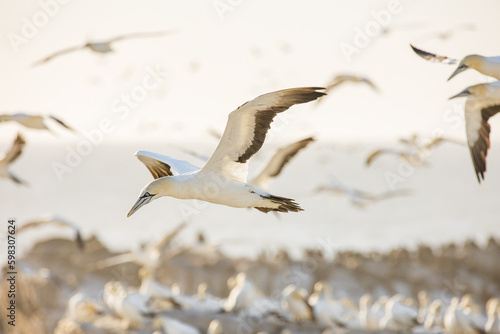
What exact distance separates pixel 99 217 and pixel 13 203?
8091mm

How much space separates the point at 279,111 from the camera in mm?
5973

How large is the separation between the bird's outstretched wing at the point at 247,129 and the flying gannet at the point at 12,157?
398 cm

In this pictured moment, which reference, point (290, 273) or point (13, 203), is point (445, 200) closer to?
point (13, 203)

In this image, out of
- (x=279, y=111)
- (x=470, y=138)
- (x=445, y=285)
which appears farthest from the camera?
(x=445, y=285)

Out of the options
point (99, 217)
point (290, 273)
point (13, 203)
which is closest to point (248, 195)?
point (290, 273)

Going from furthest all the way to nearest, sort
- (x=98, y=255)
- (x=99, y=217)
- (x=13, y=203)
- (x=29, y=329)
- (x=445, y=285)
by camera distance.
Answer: (x=13, y=203), (x=99, y=217), (x=98, y=255), (x=445, y=285), (x=29, y=329)

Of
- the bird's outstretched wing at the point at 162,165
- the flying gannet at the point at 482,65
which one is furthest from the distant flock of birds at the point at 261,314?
the flying gannet at the point at 482,65

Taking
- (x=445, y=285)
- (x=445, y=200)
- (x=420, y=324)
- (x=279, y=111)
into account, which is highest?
(x=279, y=111)

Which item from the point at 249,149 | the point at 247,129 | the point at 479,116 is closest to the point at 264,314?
the point at 479,116

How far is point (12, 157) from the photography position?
31.3ft

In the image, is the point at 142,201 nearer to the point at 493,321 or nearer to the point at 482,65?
the point at 482,65

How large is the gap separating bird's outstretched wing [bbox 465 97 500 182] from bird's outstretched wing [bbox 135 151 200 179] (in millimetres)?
2560

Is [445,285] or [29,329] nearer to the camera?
[29,329]

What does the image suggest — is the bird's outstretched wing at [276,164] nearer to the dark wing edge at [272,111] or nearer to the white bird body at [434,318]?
the dark wing edge at [272,111]
